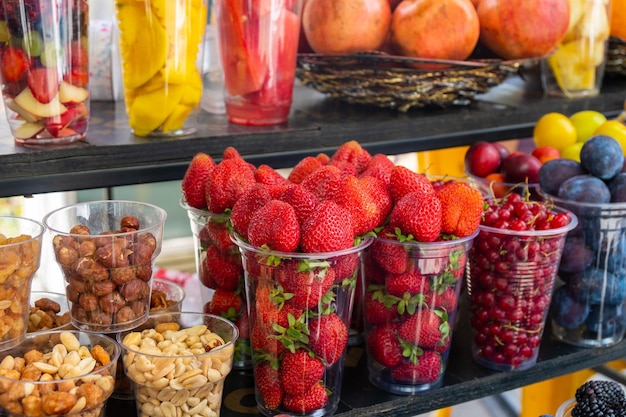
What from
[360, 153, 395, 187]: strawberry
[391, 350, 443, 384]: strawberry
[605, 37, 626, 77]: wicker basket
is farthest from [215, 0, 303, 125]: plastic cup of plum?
[605, 37, 626, 77]: wicker basket

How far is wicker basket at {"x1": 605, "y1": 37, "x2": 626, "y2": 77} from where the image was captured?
1703mm

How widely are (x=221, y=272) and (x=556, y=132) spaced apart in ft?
2.42

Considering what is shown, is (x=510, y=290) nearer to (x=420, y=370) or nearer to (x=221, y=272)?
(x=420, y=370)

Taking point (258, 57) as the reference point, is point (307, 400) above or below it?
below

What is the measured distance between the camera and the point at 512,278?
109 cm

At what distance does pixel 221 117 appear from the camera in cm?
136

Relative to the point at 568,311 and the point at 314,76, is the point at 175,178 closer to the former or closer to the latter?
the point at 314,76

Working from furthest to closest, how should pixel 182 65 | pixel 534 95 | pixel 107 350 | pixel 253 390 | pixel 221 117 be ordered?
pixel 534 95
pixel 221 117
pixel 182 65
pixel 253 390
pixel 107 350

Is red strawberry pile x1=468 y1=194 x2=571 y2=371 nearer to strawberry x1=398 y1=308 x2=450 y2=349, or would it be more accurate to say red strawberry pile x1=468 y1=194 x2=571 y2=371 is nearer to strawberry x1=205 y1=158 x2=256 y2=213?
strawberry x1=398 y1=308 x2=450 y2=349

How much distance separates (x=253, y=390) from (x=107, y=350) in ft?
0.77

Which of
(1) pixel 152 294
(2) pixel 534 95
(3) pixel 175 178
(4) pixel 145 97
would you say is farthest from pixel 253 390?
(2) pixel 534 95

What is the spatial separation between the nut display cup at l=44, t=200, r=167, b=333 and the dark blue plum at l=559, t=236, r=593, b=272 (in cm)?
63

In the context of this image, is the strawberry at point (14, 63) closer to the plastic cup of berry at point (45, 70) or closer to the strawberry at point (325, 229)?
the plastic cup of berry at point (45, 70)

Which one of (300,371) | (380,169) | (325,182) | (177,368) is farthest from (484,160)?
(177,368)
